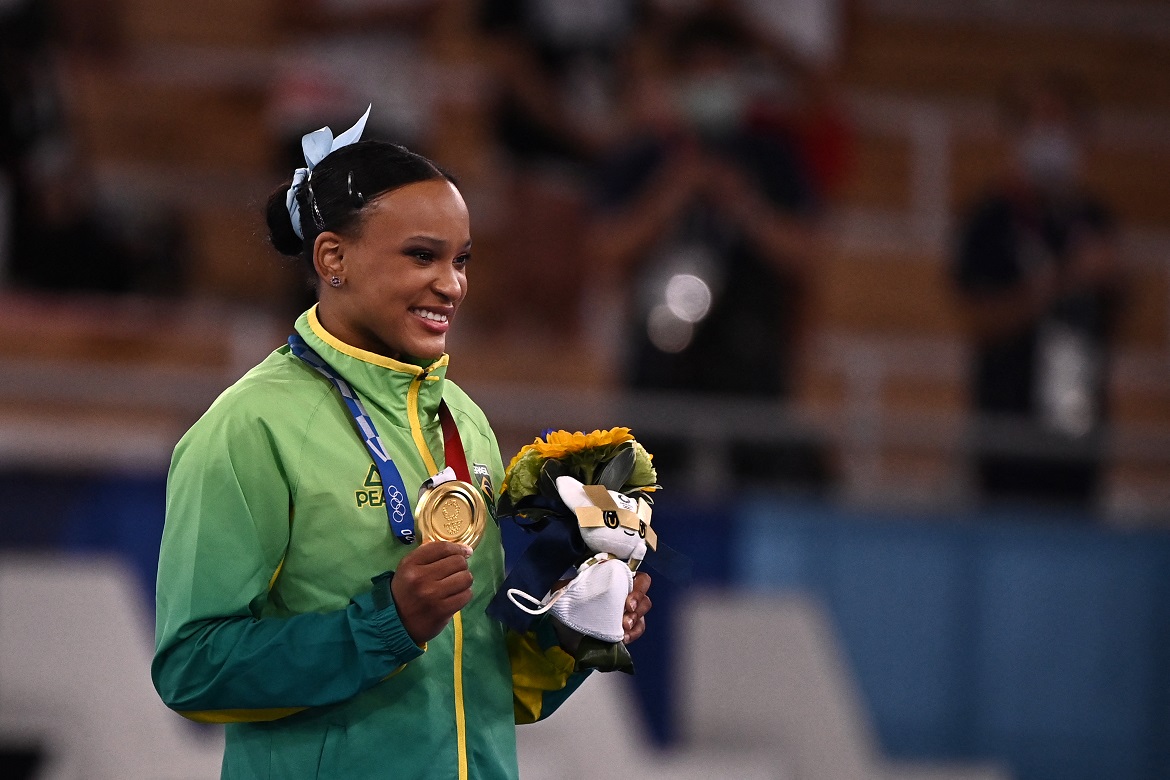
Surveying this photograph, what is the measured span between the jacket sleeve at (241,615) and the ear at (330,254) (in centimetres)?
23

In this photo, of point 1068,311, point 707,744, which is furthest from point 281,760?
point 1068,311

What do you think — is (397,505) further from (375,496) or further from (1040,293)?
(1040,293)

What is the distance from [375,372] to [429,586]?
330 millimetres

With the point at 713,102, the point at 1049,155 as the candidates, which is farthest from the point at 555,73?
the point at 1049,155

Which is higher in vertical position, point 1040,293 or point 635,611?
point 1040,293

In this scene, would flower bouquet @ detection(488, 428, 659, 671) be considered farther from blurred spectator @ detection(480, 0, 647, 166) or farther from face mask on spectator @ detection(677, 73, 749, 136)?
face mask on spectator @ detection(677, 73, 749, 136)

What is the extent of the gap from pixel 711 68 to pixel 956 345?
1.91 metres

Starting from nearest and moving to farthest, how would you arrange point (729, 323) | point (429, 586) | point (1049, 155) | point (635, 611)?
point (429, 586), point (635, 611), point (729, 323), point (1049, 155)

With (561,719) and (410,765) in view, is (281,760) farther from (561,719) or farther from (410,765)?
(561,719)

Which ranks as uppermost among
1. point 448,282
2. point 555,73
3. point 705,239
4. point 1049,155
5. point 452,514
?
point 555,73

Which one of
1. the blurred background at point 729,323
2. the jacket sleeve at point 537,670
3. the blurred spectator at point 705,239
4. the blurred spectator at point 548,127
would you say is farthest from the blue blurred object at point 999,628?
the jacket sleeve at point 537,670

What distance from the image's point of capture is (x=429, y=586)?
5.50 feet

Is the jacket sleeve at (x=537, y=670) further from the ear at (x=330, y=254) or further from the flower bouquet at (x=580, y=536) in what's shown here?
the ear at (x=330, y=254)

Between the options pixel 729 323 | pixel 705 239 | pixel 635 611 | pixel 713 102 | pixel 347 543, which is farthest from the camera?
pixel 713 102
